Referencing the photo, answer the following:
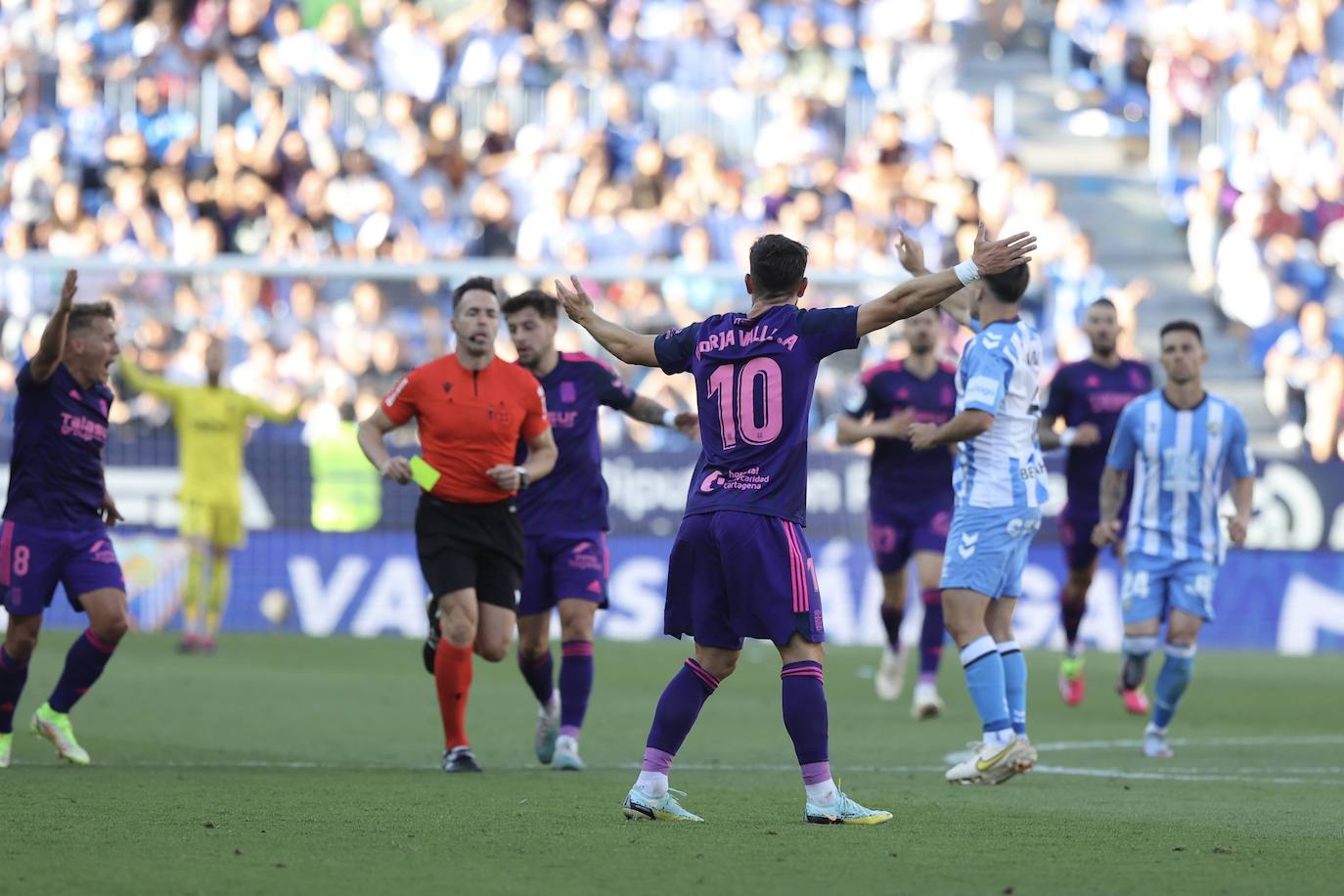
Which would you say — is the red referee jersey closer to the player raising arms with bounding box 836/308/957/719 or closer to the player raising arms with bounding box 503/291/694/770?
the player raising arms with bounding box 503/291/694/770

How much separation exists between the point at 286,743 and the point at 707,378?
464cm

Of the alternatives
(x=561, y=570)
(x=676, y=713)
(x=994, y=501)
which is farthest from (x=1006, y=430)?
(x=676, y=713)

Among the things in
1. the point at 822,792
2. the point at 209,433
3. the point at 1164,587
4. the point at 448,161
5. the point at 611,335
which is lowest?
the point at 822,792

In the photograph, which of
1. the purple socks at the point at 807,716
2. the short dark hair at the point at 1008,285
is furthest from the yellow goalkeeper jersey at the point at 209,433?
the purple socks at the point at 807,716

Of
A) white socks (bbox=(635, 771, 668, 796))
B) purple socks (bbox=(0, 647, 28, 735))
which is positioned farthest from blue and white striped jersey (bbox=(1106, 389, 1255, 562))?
purple socks (bbox=(0, 647, 28, 735))

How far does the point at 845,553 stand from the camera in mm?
19688

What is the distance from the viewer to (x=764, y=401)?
7.56 m

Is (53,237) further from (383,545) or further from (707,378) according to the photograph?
(707,378)

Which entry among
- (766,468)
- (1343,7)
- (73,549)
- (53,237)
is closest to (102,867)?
(766,468)

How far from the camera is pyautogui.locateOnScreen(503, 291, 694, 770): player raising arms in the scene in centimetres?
1085

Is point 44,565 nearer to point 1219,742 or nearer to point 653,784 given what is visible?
point 653,784

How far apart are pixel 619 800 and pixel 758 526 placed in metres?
1.58

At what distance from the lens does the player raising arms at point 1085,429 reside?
47.6 ft

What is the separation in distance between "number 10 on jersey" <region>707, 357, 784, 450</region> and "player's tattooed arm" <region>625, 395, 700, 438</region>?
10.5 ft
